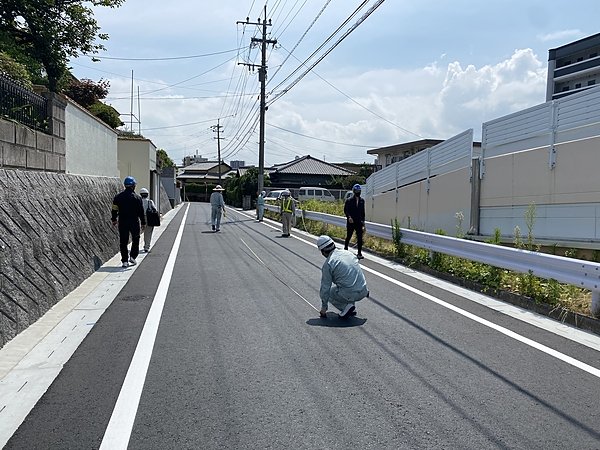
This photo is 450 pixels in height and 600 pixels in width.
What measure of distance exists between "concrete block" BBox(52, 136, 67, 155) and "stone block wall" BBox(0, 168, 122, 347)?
1.77ft

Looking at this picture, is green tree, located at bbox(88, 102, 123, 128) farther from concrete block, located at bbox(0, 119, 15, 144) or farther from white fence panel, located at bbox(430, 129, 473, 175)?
concrete block, located at bbox(0, 119, 15, 144)

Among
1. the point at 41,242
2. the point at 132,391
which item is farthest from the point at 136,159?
the point at 132,391

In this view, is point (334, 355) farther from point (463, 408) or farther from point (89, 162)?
point (89, 162)

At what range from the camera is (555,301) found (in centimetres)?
806

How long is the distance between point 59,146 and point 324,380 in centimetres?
862

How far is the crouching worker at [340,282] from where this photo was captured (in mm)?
7395

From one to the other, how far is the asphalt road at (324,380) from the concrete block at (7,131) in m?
2.92

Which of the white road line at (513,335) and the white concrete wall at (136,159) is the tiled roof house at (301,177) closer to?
the white concrete wall at (136,159)

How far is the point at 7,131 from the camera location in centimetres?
823

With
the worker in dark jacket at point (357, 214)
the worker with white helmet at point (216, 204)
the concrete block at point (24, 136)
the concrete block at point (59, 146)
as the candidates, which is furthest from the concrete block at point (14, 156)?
the worker with white helmet at point (216, 204)

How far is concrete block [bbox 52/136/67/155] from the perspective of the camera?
10925 mm

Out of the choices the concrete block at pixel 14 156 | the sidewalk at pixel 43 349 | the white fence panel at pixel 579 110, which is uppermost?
the white fence panel at pixel 579 110

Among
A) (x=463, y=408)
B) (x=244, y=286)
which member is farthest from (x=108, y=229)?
(x=463, y=408)

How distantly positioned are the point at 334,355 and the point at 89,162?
1121 cm
